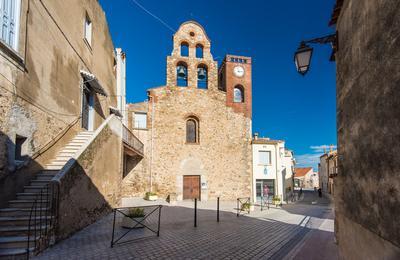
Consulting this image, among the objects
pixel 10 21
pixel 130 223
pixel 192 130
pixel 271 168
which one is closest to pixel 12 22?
pixel 10 21

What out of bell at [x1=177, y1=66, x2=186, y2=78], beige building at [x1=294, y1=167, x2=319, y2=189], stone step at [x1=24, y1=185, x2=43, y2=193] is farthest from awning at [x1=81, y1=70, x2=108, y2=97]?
beige building at [x1=294, y1=167, x2=319, y2=189]

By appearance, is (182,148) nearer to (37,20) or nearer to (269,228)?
(269,228)

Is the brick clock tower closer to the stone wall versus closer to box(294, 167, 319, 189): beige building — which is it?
the stone wall

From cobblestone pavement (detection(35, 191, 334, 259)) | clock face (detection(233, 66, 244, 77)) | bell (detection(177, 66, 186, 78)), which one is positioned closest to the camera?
cobblestone pavement (detection(35, 191, 334, 259))

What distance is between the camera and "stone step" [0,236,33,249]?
517 cm

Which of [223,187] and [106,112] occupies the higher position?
[106,112]

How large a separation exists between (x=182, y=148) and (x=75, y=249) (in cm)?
1363

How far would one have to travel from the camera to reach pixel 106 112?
15.7 metres

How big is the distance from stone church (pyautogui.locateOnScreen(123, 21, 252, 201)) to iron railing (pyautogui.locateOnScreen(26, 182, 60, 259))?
1237 centimetres

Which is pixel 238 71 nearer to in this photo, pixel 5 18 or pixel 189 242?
pixel 189 242

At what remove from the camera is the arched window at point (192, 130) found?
2017 cm

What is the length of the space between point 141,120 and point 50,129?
11.0m

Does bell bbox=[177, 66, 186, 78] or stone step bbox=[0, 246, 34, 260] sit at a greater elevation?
bell bbox=[177, 66, 186, 78]

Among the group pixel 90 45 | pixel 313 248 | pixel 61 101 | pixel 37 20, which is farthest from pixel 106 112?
pixel 313 248
